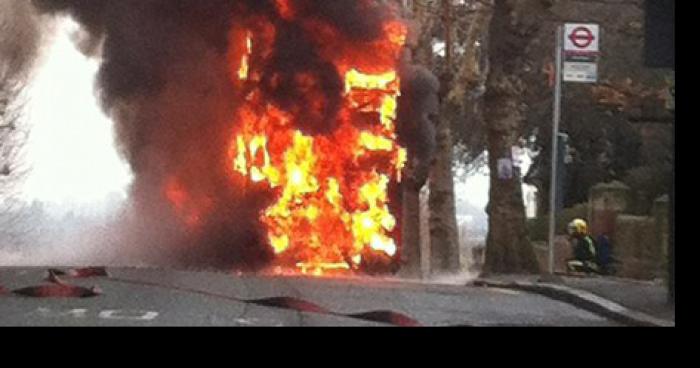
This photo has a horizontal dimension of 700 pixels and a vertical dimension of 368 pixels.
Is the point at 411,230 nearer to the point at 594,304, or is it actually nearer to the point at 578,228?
the point at 578,228

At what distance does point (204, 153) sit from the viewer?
1380 cm

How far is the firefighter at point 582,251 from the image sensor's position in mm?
12727

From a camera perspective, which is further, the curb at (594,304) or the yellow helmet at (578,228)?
the yellow helmet at (578,228)

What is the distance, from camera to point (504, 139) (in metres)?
15.4

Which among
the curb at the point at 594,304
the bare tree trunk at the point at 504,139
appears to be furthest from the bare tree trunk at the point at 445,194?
the curb at the point at 594,304

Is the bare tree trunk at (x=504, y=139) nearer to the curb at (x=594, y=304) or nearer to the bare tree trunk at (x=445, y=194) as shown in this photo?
the bare tree trunk at (x=445, y=194)

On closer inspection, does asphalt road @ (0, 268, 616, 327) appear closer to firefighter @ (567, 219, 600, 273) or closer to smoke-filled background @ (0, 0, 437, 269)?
firefighter @ (567, 219, 600, 273)

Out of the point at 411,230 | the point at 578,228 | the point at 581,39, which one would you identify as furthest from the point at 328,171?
the point at 411,230

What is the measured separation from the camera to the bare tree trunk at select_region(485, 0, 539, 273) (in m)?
15.0

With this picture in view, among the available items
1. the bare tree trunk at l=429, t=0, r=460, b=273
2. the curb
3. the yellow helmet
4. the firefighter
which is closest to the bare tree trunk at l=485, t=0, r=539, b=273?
the yellow helmet

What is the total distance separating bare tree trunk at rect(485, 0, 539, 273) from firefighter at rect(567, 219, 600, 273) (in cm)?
108

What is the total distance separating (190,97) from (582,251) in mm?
4033

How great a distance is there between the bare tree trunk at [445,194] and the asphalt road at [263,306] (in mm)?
7880
